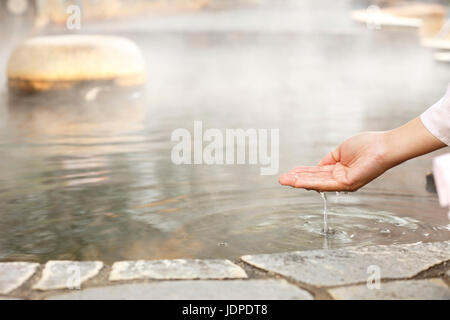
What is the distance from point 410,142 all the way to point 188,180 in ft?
7.62

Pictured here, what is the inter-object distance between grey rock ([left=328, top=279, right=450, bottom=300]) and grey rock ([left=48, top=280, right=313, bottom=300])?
0.45ft

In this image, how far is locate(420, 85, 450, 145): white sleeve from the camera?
285 centimetres

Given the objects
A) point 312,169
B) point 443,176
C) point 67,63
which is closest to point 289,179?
point 312,169

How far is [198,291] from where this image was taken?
2.61 metres

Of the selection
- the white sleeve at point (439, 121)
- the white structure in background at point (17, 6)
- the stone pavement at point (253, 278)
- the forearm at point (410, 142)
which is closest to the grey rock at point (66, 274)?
the stone pavement at point (253, 278)

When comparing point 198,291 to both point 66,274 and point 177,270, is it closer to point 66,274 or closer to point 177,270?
point 177,270

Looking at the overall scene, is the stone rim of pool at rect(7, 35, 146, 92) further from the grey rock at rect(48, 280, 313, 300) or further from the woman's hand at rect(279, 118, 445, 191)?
the grey rock at rect(48, 280, 313, 300)

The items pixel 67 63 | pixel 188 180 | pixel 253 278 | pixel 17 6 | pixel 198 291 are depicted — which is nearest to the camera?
pixel 198 291

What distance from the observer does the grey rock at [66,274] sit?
268cm

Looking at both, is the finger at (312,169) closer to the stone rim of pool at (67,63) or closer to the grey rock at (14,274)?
the grey rock at (14,274)

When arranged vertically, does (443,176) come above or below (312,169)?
above

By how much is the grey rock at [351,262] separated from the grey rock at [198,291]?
12 cm

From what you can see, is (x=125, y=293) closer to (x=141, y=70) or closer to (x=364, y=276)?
(x=364, y=276)

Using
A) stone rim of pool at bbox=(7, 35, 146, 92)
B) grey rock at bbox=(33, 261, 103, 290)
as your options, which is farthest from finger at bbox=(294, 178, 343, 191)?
stone rim of pool at bbox=(7, 35, 146, 92)
